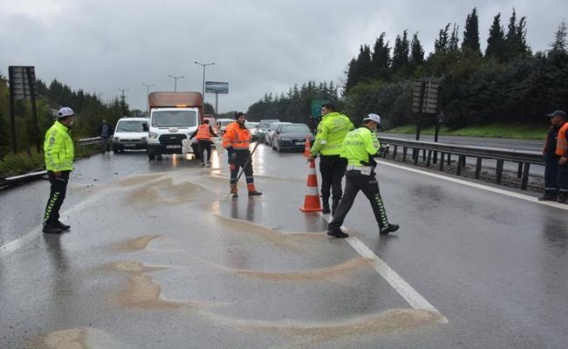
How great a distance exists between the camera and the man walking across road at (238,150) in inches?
471

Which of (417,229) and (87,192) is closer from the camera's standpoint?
(417,229)

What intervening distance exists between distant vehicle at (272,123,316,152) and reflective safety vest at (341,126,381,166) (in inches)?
749

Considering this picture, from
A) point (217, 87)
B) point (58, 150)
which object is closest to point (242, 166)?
point (58, 150)

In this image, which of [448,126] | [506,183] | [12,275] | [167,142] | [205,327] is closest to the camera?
[205,327]

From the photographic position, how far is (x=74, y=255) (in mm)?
6867

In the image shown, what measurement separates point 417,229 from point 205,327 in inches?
188

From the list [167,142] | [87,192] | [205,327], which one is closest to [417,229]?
[205,327]

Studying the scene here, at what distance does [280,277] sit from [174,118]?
63.3 ft

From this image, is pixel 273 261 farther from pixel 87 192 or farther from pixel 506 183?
pixel 506 183

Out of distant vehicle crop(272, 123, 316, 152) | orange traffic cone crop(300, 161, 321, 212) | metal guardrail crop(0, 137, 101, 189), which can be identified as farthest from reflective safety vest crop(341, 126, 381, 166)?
distant vehicle crop(272, 123, 316, 152)

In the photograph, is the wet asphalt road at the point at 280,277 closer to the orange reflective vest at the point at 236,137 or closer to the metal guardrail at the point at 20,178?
the orange reflective vest at the point at 236,137

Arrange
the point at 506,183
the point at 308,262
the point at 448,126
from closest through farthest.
A: the point at 308,262 → the point at 506,183 → the point at 448,126

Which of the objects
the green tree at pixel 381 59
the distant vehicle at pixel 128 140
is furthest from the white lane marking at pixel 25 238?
the green tree at pixel 381 59

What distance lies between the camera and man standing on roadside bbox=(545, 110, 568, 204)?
10.7 m
